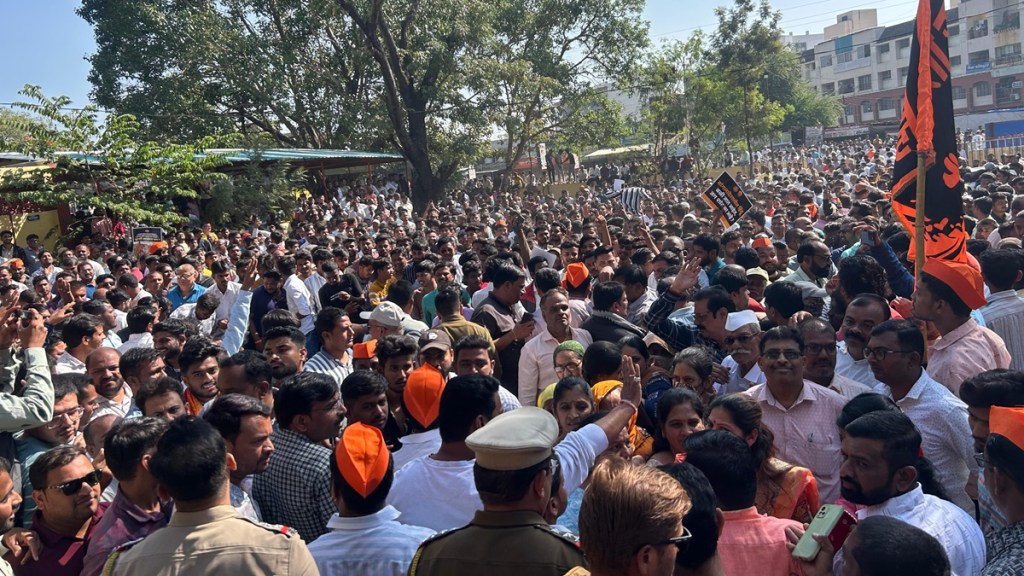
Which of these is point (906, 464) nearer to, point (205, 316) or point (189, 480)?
point (189, 480)

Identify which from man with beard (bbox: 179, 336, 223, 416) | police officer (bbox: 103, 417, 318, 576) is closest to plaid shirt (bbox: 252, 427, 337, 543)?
police officer (bbox: 103, 417, 318, 576)

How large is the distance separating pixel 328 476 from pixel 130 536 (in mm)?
752

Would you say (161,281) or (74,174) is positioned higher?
(74,174)

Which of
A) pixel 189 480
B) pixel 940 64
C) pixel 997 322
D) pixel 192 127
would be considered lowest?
pixel 997 322

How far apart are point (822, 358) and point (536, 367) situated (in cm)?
186

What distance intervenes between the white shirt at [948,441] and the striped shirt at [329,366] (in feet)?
10.5

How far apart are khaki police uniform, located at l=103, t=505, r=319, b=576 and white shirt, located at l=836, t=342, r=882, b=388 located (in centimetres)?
316

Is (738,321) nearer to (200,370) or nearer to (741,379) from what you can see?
(741,379)

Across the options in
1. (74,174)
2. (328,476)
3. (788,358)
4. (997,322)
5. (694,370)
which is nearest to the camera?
(328,476)

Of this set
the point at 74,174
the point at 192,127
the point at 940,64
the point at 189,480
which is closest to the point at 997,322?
the point at 940,64

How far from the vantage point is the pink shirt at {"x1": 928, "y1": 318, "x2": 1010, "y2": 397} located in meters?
4.29

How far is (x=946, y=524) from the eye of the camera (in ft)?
9.29

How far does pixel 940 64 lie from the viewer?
549 centimetres

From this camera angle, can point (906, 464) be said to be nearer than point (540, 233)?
Yes
